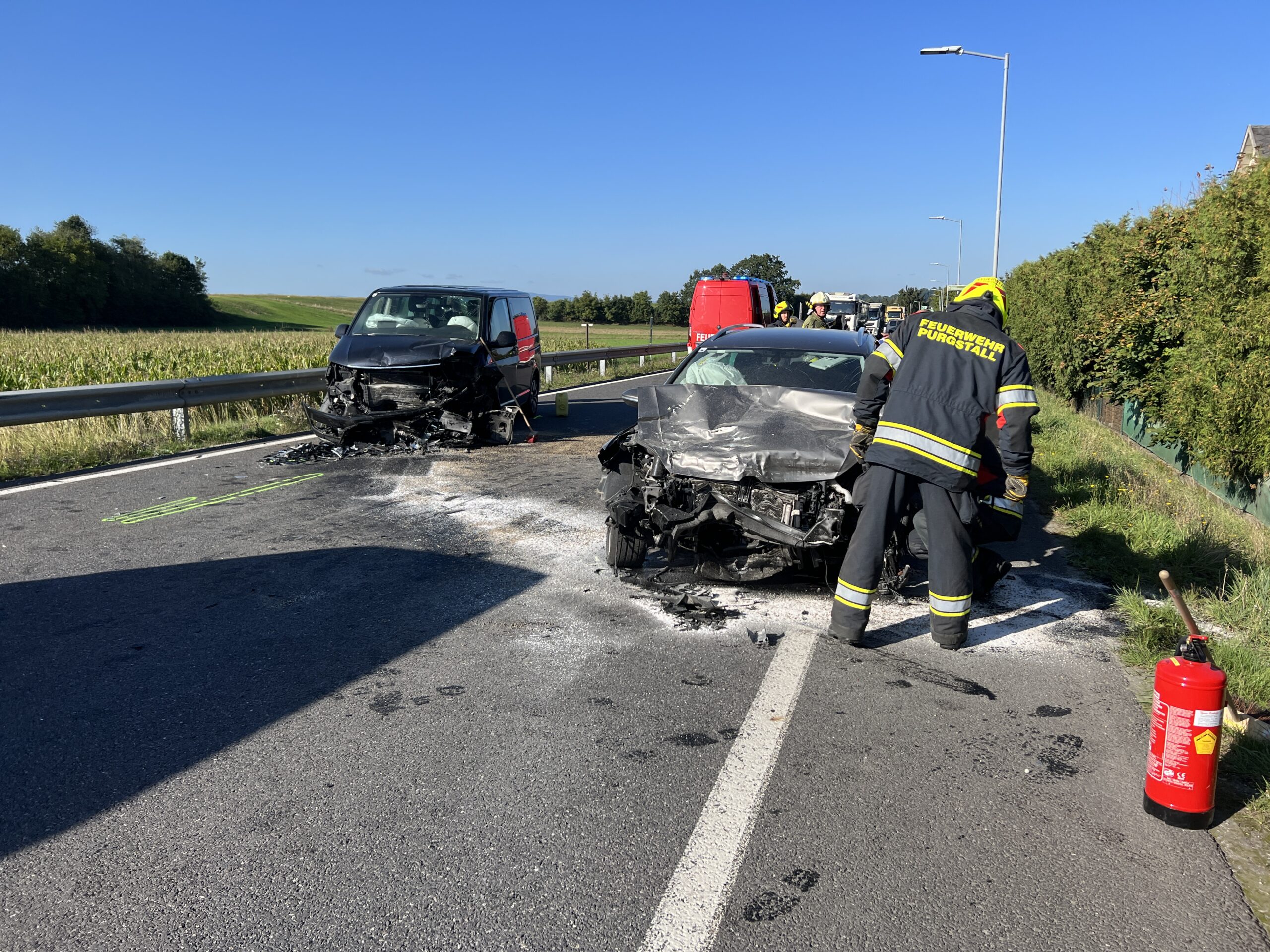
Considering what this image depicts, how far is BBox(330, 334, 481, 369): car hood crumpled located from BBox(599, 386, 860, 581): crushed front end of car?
17.0ft

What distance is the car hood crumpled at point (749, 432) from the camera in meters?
5.52

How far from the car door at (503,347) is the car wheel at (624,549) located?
600 cm

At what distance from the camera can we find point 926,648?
4949 mm

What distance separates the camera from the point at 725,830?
3055 millimetres

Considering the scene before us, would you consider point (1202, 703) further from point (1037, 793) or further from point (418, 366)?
point (418, 366)

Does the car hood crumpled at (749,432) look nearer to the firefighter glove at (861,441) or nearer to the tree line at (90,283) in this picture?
the firefighter glove at (861,441)

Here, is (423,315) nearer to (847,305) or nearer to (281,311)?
(847,305)

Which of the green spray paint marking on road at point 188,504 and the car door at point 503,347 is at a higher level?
the car door at point 503,347

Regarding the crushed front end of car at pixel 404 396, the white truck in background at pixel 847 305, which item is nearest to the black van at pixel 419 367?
the crushed front end of car at pixel 404 396

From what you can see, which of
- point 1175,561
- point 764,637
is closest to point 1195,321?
point 1175,561

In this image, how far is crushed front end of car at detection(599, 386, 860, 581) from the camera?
17.7ft

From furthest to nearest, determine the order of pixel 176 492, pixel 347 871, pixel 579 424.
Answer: pixel 579 424 → pixel 176 492 → pixel 347 871

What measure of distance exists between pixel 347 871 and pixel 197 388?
1031cm

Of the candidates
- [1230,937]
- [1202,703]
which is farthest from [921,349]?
[1230,937]
